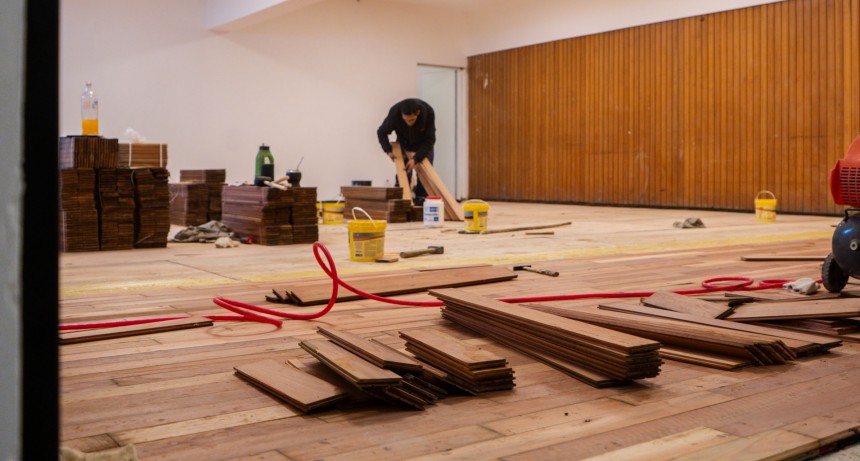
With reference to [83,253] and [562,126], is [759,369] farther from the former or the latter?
[562,126]

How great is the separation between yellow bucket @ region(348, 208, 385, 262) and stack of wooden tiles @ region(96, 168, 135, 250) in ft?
6.35

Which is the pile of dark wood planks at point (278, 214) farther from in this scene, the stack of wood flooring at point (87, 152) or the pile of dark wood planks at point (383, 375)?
the pile of dark wood planks at point (383, 375)

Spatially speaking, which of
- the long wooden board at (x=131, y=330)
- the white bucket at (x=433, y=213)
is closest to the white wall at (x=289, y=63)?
the white bucket at (x=433, y=213)

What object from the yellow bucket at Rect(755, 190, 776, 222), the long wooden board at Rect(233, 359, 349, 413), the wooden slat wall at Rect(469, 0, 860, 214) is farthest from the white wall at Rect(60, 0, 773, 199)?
the long wooden board at Rect(233, 359, 349, 413)

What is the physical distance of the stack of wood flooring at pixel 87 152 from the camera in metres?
5.53

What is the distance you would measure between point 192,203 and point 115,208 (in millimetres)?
2153

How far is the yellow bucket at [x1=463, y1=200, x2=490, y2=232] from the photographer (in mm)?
6977

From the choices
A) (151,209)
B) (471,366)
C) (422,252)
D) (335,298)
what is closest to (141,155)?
(151,209)

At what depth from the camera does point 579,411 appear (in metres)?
1.79

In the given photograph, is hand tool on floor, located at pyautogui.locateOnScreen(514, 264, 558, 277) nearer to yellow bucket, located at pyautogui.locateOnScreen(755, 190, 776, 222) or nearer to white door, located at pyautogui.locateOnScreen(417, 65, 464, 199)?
yellow bucket, located at pyautogui.locateOnScreen(755, 190, 776, 222)

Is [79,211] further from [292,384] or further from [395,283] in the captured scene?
[292,384]

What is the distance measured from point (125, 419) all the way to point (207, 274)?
2.67m

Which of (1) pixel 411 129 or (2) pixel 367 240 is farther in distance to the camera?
(1) pixel 411 129

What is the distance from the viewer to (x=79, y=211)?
5.57 m
